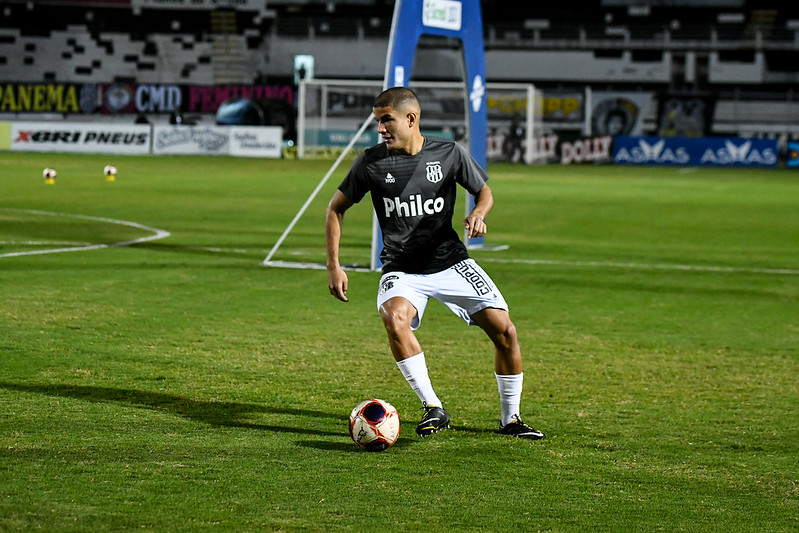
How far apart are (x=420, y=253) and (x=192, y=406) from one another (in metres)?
1.61

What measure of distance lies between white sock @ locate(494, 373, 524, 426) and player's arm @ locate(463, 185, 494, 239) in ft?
2.62

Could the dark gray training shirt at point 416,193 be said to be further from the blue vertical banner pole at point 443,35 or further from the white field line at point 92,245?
the white field line at point 92,245

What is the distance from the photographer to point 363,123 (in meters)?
22.4

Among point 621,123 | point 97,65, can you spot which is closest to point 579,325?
point 621,123

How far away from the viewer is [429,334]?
938 centimetres

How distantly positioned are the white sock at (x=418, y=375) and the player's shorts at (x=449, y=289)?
0.20 meters

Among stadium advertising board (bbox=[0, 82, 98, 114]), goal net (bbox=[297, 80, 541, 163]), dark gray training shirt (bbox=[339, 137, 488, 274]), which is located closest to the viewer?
dark gray training shirt (bbox=[339, 137, 488, 274])

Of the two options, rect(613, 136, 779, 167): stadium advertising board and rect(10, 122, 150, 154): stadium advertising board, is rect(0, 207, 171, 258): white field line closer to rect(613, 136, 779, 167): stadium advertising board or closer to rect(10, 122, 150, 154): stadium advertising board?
rect(10, 122, 150, 154): stadium advertising board

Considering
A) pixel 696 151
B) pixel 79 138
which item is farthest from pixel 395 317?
pixel 696 151

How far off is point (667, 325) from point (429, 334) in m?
2.23

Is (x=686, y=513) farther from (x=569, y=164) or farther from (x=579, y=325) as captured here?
(x=569, y=164)

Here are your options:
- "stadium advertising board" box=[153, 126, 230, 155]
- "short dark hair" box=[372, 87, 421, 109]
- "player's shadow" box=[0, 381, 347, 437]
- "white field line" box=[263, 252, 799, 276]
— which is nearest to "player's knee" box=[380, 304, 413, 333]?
"player's shadow" box=[0, 381, 347, 437]

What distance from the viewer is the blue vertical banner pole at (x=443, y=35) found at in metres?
12.8

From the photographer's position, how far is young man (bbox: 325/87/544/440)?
6.03 meters
